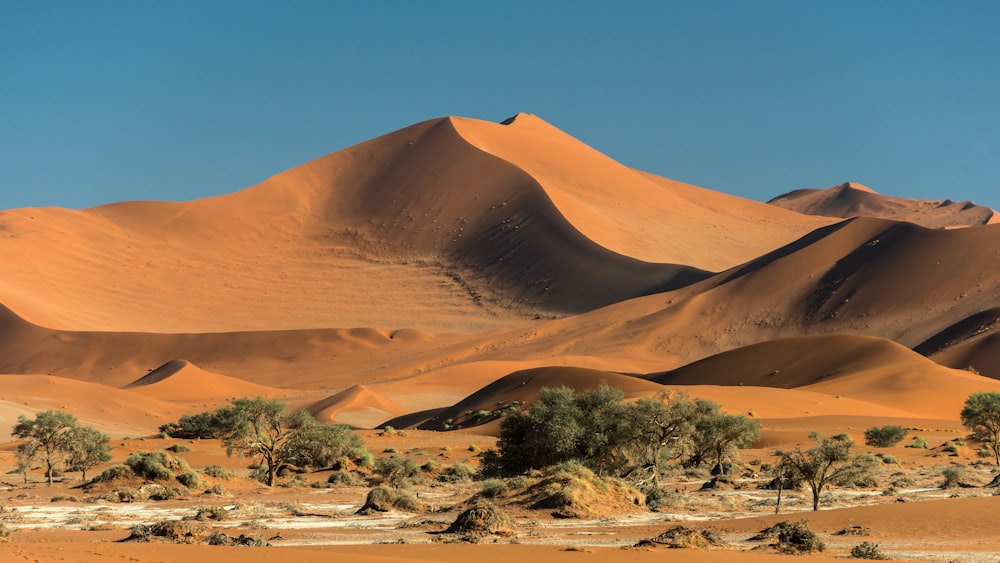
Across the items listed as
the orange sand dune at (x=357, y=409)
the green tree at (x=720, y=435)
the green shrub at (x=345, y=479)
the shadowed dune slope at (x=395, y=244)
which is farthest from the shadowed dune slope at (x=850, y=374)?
the shadowed dune slope at (x=395, y=244)

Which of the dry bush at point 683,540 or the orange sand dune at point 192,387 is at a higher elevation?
the orange sand dune at point 192,387

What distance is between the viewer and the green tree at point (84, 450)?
35219mm

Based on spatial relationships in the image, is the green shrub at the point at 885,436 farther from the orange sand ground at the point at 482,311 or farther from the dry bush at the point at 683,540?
the dry bush at the point at 683,540

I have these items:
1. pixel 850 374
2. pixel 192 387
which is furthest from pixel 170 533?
pixel 192 387

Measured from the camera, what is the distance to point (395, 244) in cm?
13088

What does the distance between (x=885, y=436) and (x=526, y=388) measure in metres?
21.8

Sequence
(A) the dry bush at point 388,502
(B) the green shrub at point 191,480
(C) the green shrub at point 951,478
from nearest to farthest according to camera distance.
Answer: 1. (A) the dry bush at point 388,502
2. (C) the green shrub at point 951,478
3. (B) the green shrub at point 191,480

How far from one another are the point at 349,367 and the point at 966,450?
60.2 meters

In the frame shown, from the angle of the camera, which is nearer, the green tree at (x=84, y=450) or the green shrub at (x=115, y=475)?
the green shrub at (x=115, y=475)

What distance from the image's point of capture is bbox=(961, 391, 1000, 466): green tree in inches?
1355

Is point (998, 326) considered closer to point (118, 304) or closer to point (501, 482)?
point (501, 482)

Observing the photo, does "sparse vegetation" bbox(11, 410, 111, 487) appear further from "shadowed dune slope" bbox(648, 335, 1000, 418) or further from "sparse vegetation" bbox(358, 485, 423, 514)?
"shadowed dune slope" bbox(648, 335, 1000, 418)

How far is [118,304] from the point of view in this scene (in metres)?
112

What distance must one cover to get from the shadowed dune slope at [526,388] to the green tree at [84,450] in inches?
829
